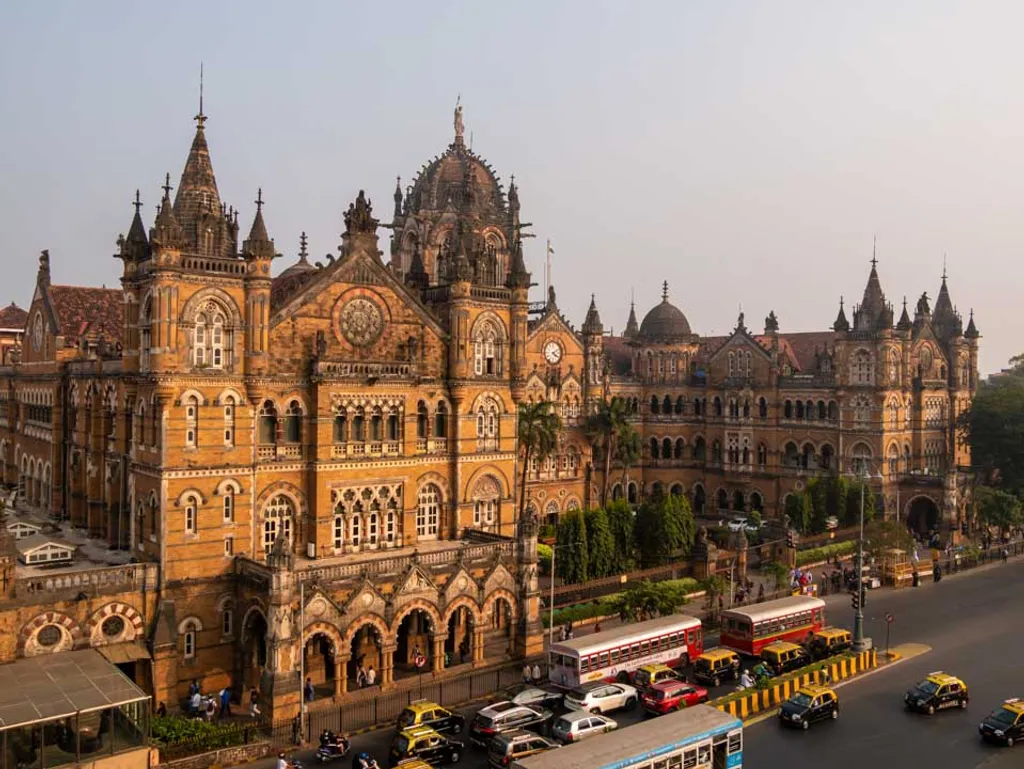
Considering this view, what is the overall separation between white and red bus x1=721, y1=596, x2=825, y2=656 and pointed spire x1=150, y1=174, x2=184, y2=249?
101 ft

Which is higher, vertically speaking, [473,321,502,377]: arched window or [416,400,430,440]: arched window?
[473,321,502,377]: arched window

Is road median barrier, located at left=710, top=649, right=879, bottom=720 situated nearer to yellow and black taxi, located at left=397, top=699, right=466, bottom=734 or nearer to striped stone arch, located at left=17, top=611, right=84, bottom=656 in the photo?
yellow and black taxi, located at left=397, top=699, right=466, bottom=734

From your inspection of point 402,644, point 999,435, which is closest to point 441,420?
point 402,644

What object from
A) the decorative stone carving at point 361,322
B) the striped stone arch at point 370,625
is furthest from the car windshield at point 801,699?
the decorative stone carving at point 361,322

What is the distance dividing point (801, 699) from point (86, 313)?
45.0 metres

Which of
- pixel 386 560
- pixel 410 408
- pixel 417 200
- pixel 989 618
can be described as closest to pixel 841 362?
pixel 989 618

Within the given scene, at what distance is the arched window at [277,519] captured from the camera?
43562 mm

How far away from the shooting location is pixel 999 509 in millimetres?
72188

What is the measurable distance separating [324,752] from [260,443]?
1522cm

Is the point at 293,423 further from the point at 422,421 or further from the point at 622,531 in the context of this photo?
the point at 622,531

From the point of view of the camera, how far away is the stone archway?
7894cm

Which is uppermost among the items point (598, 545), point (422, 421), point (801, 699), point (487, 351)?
point (487, 351)

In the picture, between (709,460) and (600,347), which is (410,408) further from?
(709,460)

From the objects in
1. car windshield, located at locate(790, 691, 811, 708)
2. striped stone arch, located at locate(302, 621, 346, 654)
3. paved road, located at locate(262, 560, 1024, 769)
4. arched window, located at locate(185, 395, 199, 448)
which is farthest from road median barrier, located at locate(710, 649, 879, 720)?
arched window, located at locate(185, 395, 199, 448)
